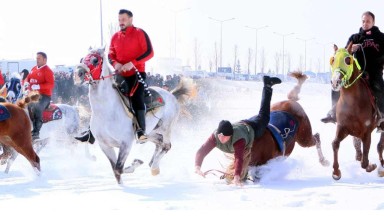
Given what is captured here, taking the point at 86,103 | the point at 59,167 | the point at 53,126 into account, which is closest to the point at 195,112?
the point at 86,103

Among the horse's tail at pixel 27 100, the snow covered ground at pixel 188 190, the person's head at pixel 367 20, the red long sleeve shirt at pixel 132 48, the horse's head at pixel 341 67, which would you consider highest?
the person's head at pixel 367 20

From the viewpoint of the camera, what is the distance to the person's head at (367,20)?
9.34 m

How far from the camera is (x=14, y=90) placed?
1214cm

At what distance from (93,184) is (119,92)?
1.37 meters

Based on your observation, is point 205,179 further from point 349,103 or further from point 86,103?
point 86,103

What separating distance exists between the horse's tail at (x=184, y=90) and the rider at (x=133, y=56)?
7.57 feet

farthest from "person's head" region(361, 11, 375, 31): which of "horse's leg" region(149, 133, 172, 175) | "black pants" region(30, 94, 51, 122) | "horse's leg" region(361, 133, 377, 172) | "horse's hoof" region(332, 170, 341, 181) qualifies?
"black pants" region(30, 94, 51, 122)

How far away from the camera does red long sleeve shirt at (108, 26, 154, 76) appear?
9.15 meters

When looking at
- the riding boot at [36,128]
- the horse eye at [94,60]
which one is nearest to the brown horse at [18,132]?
the riding boot at [36,128]

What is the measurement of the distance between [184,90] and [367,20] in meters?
3.57

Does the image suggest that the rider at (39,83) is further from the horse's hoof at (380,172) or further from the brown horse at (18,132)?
the horse's hoof at (380,172)

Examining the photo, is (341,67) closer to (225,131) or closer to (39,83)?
(225,131)

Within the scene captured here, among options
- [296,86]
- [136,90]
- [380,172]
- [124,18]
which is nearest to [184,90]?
[296,86]

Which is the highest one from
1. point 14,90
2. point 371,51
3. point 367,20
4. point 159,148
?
point 367,20
